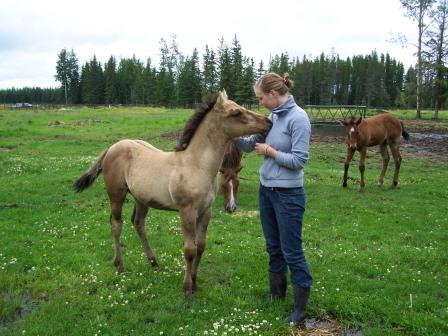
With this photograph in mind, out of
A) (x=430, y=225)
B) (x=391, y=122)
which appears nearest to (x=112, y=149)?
(x=430, y=225)

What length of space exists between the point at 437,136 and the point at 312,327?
28.7 metres

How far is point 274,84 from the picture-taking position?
4.89m

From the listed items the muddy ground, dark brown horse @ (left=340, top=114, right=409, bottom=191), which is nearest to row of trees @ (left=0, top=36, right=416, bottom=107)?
the muddy ground

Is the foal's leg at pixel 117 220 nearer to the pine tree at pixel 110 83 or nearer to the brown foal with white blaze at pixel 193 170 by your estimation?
the brown foal with white blaze at pixel 193 170

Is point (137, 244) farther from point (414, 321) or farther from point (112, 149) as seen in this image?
point (414, 321)

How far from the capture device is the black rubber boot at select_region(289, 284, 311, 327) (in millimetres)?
Answer: 5141

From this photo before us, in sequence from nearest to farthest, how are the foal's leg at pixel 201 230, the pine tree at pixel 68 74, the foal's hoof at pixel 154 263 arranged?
the foal's leg at pixel 201 230
the foal's hoof at pixel 154 263
the pine tree at pixel 68 74

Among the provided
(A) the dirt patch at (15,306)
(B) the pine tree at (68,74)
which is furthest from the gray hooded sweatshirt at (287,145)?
(B) the pine tree at (68,74)

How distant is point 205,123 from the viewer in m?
5.66

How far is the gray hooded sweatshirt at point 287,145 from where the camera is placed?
4.78 m

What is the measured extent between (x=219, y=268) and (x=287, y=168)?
9.19 ft

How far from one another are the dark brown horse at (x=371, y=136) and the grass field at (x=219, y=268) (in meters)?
1.20

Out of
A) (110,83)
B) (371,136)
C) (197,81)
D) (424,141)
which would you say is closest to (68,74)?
(110,83)

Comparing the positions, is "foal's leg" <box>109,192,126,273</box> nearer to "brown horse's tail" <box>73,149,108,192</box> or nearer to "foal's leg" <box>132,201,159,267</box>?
"foal's leg" <box>132,201,159,267</box>
